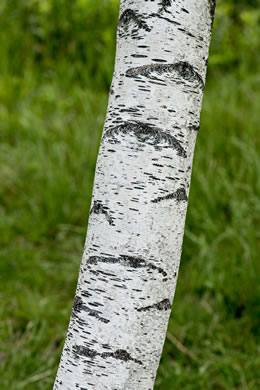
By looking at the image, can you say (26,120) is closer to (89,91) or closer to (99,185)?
(89,91)

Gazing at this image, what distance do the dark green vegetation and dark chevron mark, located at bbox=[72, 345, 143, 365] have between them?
0.88m

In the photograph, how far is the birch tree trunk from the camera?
37.5 inches

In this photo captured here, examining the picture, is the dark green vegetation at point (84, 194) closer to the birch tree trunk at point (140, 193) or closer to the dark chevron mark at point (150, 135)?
the birch tree trunk at point (140, 193)

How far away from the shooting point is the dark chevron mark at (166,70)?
37.7 inches

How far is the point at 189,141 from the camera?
3.28ft

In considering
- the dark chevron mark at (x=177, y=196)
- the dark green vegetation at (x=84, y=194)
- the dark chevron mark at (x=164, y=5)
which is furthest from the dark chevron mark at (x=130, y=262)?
the dark green vegetation at (x=84, y=194)

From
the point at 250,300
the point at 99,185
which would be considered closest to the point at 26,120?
the point at 250,300

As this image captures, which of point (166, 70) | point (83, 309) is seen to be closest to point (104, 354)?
point (83, 309)

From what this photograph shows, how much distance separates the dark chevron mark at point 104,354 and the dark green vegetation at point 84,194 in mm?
879

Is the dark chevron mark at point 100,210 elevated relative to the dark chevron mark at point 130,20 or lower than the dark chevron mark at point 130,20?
lower

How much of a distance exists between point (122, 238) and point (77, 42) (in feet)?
10.6

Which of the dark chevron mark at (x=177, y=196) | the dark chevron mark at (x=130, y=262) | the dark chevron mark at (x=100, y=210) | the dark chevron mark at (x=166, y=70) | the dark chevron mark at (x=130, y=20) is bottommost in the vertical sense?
the dark chevron mark at (x=130, y=262)

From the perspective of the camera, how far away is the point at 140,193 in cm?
95

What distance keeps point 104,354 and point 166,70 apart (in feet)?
1.80
